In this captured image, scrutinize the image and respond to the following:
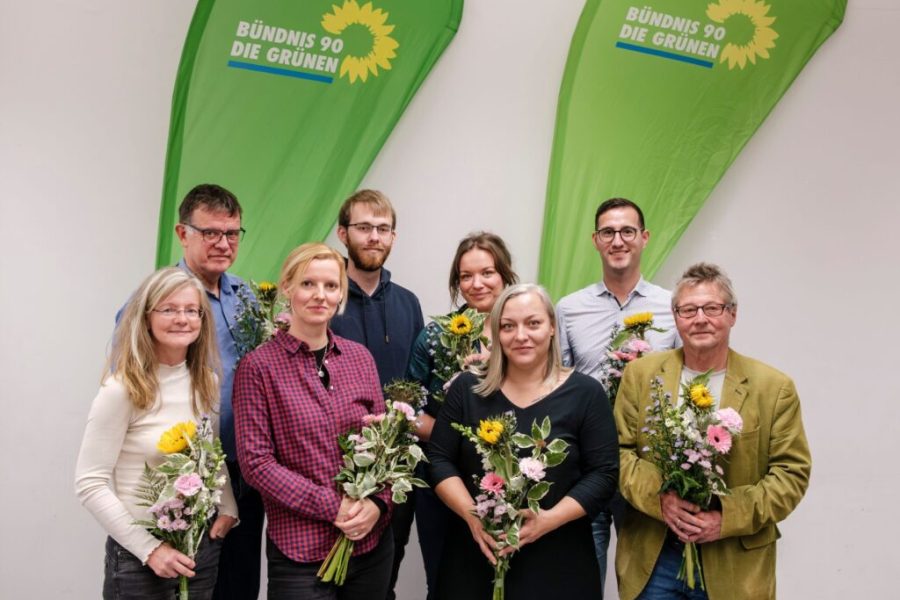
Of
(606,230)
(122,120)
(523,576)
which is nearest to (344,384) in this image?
(523,576)

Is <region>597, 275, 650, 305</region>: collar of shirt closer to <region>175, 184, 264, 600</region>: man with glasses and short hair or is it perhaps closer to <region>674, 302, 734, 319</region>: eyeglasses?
<region>674, 302, 734, 319</region>: eyeglasses

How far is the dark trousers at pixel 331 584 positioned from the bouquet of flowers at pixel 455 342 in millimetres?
590

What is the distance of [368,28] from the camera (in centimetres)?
377

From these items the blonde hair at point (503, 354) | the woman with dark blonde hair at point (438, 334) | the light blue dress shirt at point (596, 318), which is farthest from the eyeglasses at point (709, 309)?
the woman with dark blonde hair at point (438, 334)

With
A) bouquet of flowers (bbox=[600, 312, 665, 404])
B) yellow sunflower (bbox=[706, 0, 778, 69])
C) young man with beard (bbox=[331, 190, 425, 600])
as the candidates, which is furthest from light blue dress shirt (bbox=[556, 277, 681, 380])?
yellow sunflower (bbox=[706, 0, 778, 69])

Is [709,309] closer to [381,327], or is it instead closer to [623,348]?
[623,348]

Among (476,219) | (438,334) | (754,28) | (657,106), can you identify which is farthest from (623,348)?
(754,28)

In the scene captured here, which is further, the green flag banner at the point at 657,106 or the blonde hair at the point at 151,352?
the green flag banner at the point at 657,106

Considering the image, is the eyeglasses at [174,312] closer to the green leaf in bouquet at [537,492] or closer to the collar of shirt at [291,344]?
the collar of shirt at [291,344]

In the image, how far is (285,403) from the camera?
2318 millimetres

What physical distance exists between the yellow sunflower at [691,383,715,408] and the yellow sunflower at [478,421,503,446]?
57 cm

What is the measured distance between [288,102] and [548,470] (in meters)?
2.22

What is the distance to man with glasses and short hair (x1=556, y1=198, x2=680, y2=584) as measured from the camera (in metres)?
3.09

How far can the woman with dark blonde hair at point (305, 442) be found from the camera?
229 centimetres
